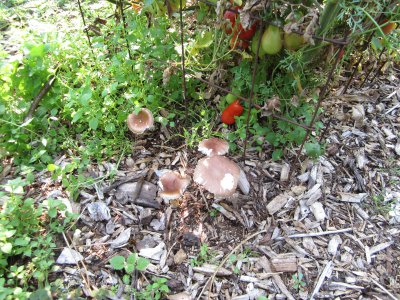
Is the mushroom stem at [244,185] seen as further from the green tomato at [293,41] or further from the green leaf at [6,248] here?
the green leaf at [6,248]

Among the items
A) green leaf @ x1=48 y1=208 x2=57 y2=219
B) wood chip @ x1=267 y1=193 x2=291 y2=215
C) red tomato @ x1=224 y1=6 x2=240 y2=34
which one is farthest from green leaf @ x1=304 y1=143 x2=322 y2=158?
green leaf @ x1=48 y1=208 x2=57 y2=219

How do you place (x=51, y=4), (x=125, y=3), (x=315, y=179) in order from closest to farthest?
(x=315, y=179), (x=125, y=3), (x=51, y=4)

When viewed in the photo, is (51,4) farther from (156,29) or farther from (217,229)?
(217,229)

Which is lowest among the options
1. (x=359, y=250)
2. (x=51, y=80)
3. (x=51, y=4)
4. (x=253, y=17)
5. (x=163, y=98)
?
(x=359, y=250)

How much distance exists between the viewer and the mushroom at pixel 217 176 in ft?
6.21

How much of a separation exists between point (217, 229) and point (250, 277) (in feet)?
1.04

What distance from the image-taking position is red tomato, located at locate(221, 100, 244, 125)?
7.23ft

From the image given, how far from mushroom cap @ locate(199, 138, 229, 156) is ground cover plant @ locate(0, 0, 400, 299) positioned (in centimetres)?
12

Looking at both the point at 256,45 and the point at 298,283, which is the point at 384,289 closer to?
the point at 298,283

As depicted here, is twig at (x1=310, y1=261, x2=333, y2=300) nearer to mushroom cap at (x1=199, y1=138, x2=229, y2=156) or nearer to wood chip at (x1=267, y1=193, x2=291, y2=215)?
wood chip at (x1=267, y1=193, x2=291, y2=215)

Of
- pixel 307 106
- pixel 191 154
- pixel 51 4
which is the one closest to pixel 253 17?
pixel 307 106

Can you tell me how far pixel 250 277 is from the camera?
72.9 inches

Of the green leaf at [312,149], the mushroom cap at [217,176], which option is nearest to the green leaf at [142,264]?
the mushroom cap at [217,176]

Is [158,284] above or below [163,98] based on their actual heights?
below
